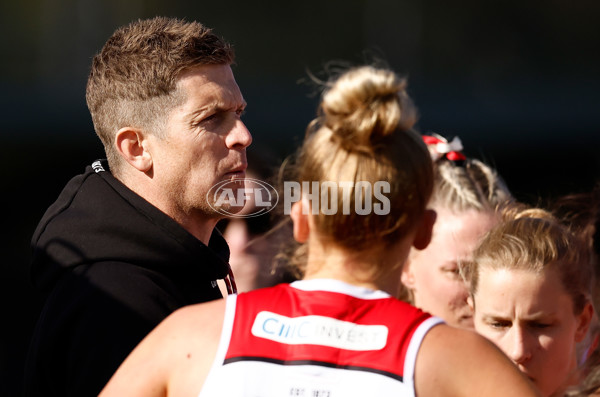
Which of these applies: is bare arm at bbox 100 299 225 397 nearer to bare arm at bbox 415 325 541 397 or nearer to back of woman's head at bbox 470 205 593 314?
bare arm at bbox 415 325 541 397

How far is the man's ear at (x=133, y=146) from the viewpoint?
2545 mm

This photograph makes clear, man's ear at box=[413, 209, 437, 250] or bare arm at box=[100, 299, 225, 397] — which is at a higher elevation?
man's ear at box=[413, 209, 437, 250]

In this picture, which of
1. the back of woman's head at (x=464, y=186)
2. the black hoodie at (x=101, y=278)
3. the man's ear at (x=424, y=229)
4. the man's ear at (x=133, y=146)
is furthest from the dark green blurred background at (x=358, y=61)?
the man's ear at (x=424, y=229)

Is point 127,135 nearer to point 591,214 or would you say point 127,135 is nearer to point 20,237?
point 591,214

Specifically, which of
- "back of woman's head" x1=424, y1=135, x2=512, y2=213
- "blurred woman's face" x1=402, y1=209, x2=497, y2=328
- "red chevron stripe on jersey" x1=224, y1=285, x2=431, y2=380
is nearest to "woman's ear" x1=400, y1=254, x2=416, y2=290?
"blurred woman's face" x1=402, y1=209, x2=497, y2=328

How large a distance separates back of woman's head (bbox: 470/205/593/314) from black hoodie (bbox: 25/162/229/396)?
792mm

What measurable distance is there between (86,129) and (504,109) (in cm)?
496

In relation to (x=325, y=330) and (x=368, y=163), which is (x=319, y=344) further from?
(x=368, y=163)

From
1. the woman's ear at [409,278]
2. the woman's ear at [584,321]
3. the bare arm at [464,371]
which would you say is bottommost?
the woman's ear at [409,278]

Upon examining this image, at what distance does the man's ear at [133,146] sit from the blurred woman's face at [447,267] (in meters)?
1.15

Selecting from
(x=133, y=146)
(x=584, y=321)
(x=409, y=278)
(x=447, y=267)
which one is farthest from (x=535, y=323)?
(x=133, y=146)

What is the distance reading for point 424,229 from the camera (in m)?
1.76

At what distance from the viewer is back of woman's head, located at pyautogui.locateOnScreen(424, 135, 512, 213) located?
3.31 metres

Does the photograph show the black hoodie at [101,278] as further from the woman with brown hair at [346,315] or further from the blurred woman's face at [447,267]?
the blurred woman's face at [447,267]
